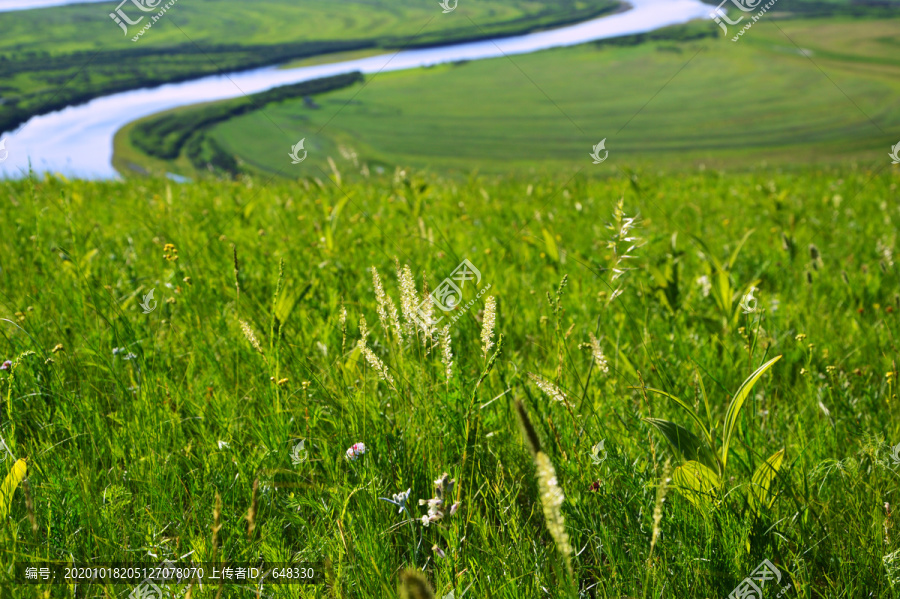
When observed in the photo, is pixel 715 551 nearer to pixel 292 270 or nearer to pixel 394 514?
pixel 394 514

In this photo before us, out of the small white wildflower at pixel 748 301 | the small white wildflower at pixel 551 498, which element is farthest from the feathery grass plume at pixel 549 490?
the small white wildflower at pixel 748 301

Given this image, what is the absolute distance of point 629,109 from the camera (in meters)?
42.2

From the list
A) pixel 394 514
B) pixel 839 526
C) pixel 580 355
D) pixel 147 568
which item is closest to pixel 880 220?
pixel 580 355

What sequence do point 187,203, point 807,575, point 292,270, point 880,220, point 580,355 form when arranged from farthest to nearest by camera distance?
1. point 187,203
2. point 880,220
3. point 292,270
4. point 580,355
5. point 807,575

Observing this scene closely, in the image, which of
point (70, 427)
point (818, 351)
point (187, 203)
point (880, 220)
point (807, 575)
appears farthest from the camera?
point (187, 203)

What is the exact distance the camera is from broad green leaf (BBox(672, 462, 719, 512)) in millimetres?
1251

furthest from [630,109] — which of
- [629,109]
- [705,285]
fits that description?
[705,285]

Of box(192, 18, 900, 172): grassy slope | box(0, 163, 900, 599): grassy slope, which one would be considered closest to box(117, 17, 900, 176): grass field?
box(192, 18, 900, 172): grassy slope

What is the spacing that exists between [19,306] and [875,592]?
9.62 feet

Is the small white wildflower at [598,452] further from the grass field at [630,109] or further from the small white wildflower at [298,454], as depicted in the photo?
the grass field at [630,109]

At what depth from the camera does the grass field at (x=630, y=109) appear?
30609 mm

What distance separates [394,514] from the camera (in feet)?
4.42

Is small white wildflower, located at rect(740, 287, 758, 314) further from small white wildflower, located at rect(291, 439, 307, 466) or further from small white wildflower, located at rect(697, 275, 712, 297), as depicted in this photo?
small white wildflower, located at rect(291, 439, 307, 466)

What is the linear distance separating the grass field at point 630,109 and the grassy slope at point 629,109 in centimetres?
14
